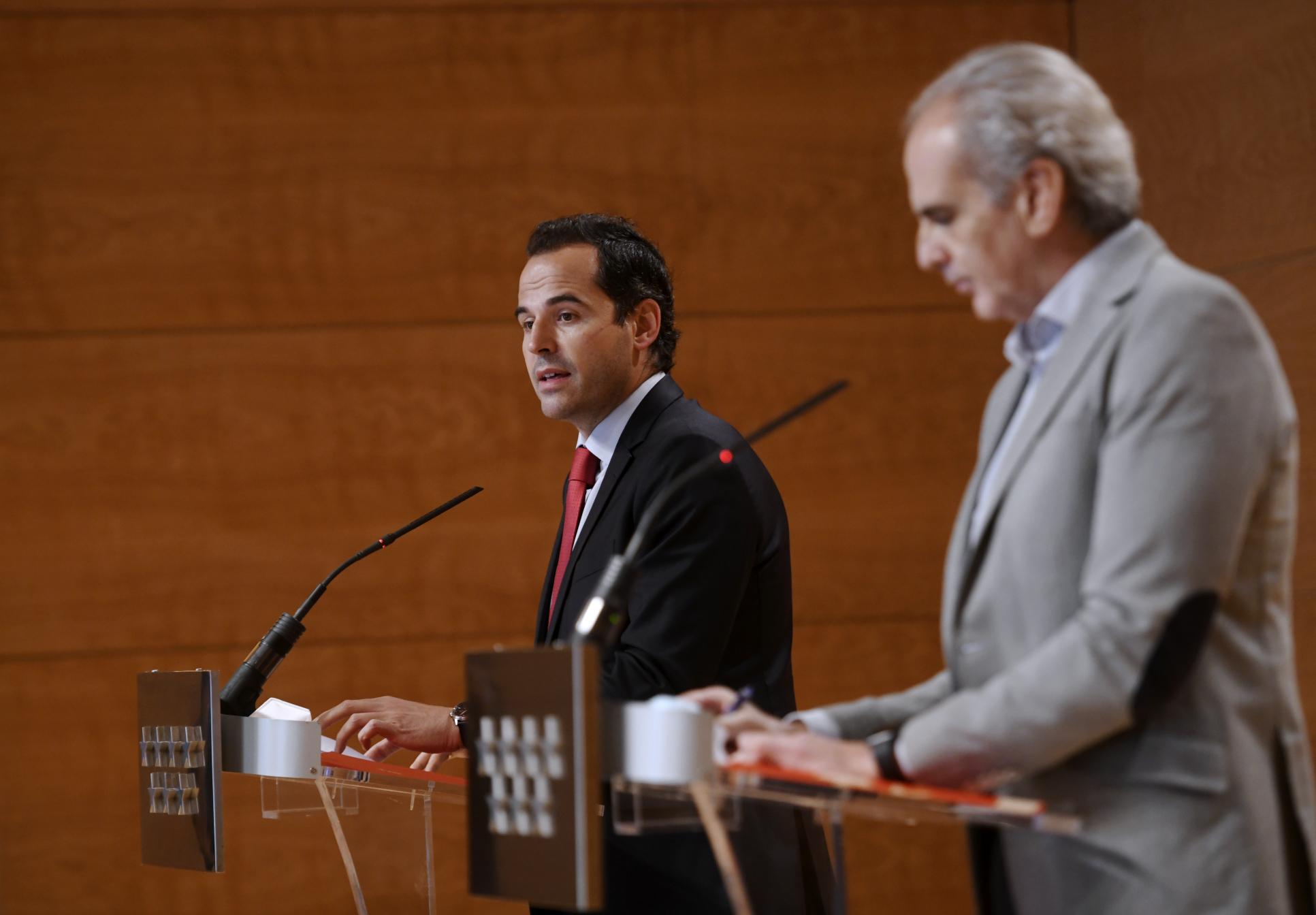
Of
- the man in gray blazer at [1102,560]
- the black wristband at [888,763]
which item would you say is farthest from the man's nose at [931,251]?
the black wristband at [888,763]

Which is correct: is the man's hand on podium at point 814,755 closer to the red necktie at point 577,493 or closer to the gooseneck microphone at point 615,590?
the gooseneck microphone at point 615,590

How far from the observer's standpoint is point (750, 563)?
7.52 feet

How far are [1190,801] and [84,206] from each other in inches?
152

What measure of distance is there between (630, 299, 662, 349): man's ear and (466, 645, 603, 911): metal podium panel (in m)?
1.21

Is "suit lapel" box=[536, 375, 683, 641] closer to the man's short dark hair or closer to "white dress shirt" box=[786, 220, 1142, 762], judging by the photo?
the man's short dark hair

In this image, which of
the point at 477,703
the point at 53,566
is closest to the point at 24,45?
the point at 53,566

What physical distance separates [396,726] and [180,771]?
1.07ft

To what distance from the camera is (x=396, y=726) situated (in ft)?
7.66

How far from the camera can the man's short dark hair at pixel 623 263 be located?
268 centimetres

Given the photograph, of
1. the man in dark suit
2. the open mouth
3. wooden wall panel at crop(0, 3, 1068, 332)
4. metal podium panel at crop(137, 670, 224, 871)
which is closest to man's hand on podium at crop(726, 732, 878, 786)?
the man in dark suit

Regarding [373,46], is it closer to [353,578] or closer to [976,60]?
[353,578]

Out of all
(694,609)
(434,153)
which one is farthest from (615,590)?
(434,153)

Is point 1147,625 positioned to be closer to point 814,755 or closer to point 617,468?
point 814,755

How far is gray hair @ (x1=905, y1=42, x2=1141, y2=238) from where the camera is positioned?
1415mm
